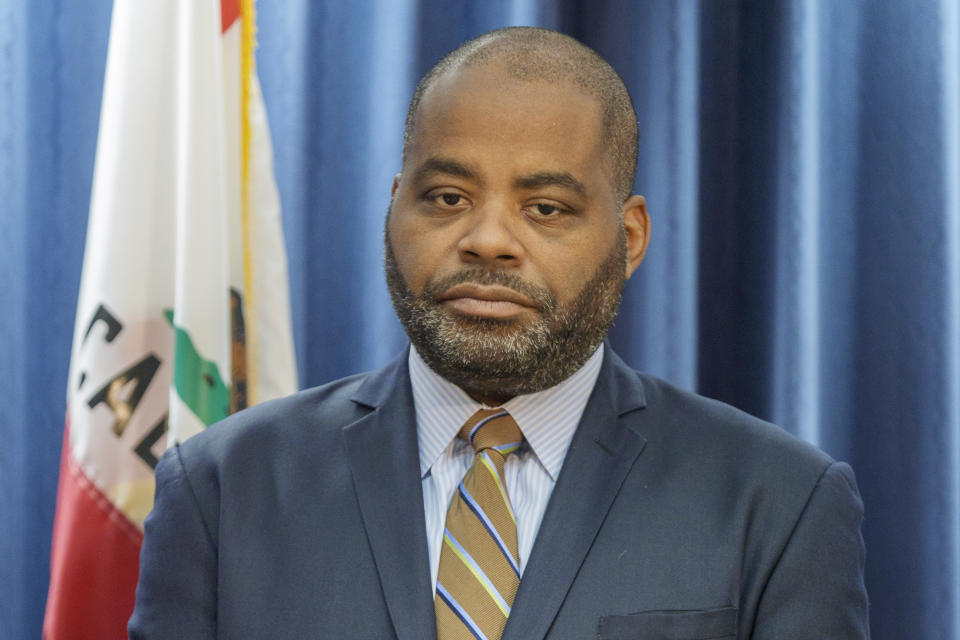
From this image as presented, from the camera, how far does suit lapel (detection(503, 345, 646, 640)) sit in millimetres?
1064

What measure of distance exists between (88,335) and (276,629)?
732 mm

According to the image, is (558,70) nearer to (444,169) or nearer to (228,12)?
(444,169)

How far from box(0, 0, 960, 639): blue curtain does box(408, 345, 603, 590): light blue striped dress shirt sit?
780mm

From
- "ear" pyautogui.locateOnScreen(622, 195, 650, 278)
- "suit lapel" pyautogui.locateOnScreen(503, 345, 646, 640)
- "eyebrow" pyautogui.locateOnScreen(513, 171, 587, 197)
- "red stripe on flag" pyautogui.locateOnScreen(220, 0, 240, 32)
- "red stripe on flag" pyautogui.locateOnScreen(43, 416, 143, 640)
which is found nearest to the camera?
"suit lapel" pyautogui.locateOnScreen(503, 345, 646, 640)

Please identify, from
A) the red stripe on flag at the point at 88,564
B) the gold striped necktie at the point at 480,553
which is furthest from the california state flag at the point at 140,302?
the gold striped necktie at the point at 480,553

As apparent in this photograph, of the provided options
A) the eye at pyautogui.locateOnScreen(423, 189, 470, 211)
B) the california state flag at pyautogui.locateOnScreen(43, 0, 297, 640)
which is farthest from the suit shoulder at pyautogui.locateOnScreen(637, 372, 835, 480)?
the california state flag at pyautogui.locateOnScreen(43, 0, 297, 640)

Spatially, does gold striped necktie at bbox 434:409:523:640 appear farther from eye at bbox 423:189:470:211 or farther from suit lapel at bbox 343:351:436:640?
eye at bbox 423:189:470:211

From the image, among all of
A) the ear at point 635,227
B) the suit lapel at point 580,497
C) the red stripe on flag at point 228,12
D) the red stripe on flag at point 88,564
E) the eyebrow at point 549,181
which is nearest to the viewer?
the suit lapel at point 580,497

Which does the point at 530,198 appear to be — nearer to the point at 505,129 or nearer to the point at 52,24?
the point at 505,129

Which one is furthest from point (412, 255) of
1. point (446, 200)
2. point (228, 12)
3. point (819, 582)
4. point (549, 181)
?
point (228, 12)

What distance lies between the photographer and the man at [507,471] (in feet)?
3.59

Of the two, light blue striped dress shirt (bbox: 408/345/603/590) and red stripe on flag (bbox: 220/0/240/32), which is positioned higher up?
red stripe on flag (bbox: 220/0/240/32)

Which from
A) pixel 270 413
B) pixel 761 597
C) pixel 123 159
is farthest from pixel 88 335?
pixel 761 597

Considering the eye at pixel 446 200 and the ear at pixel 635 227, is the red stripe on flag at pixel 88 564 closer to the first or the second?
the eye at pixel 446 200
